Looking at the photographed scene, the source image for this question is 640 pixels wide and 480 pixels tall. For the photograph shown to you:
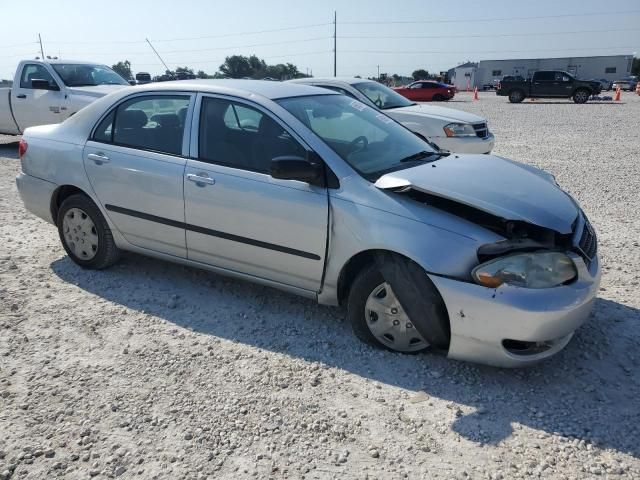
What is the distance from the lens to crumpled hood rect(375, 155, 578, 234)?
3.12 m

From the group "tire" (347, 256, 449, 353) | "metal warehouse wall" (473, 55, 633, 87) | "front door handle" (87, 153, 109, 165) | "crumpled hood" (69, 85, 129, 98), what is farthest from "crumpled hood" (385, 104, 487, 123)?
"metal warehouse wall" (473, 55, 633, 87)

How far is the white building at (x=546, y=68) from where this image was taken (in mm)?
54169

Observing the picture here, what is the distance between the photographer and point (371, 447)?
2.63 metres

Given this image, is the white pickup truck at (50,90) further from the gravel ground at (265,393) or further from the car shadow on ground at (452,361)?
the car shadow on ground at (452,361)

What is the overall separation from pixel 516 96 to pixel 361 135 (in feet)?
92.8

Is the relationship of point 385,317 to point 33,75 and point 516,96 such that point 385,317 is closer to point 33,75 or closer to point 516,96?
point 33,75

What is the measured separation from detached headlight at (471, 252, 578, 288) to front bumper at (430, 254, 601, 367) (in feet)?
0.14

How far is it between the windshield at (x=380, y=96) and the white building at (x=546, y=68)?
158 feet

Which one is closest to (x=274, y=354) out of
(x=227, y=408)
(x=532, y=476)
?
(x=227, y=408)

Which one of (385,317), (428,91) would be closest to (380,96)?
(385,317)

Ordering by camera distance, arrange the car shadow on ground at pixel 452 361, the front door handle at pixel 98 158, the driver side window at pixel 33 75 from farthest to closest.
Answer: the driver side window at pixel 33 75, the front door handle at pixel 98 158, the car shadow on ground at pixel 452 361

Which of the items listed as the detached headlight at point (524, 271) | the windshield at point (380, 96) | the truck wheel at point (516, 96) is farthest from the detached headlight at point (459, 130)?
the truck wheel at point (516, 96)

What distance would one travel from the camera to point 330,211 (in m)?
3.41

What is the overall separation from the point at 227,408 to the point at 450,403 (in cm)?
121
